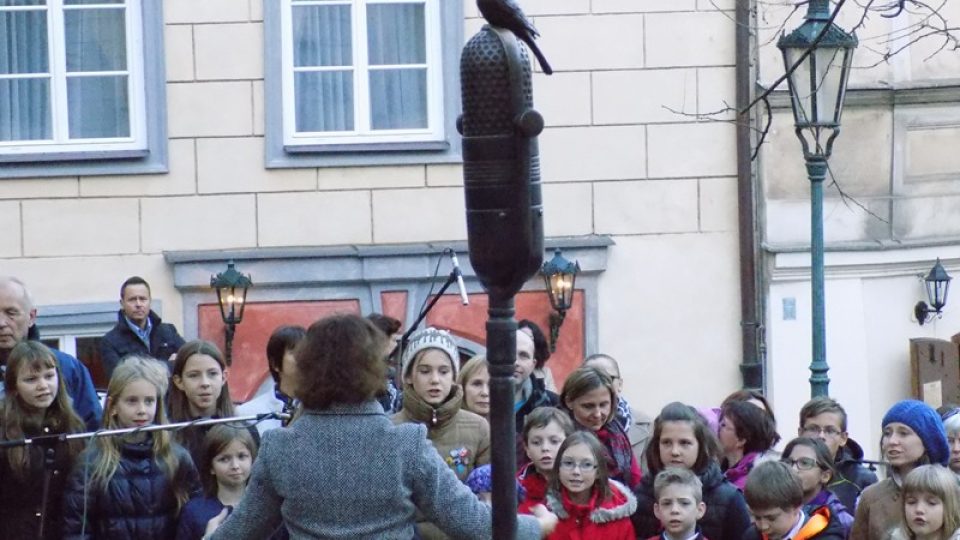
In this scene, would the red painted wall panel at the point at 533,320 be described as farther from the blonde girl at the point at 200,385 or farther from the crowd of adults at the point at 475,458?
the blonde girl at the point at 200,385

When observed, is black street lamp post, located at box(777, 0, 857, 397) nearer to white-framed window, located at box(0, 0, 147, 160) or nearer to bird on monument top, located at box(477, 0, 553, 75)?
white-framed window, located at box(0, 0, 147, 160)

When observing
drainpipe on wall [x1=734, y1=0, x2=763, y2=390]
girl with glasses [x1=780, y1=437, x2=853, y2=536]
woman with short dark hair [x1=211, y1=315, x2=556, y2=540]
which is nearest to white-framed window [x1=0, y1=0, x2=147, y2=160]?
drainpipe on wall [x1=734, y1=0, x2=763, y2=390]

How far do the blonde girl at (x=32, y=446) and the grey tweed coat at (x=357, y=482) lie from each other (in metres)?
2.26

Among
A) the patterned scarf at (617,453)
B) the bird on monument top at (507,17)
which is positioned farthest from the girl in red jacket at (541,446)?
the bird on monument top at (507,17)

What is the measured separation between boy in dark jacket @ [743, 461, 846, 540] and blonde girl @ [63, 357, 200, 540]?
89.0 inches

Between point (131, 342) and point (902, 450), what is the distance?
557 cm

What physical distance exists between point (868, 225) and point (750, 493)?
7.00 meters

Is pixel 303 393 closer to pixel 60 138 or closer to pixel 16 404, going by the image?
pixel 16 404

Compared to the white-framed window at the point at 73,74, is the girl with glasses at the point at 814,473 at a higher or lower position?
lower

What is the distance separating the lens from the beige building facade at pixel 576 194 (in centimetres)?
1366

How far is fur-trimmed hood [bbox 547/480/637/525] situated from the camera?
26.4ft

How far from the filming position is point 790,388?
1430 cm

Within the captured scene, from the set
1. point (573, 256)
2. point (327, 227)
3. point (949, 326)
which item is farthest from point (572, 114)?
point (949, 326)

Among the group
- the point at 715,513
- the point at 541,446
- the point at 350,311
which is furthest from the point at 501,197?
the point at 350,311
